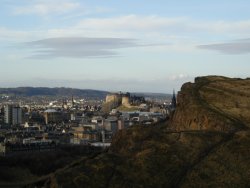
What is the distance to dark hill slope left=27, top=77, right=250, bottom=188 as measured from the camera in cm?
5159

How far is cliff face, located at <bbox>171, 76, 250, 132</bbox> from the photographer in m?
64.7

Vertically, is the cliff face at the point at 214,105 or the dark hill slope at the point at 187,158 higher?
the cliff face at the point at 214,105

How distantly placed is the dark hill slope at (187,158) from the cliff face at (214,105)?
0.09 m

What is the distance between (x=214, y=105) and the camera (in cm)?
6956

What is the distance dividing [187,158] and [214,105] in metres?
15.2

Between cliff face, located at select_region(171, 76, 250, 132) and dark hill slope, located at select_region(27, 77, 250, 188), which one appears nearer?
dark hill slope, located at select_region(27, 77, 250, 188)

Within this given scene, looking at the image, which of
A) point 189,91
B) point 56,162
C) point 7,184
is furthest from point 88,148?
point 189,91

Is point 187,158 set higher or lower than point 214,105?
lower

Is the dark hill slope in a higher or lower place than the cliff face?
lower

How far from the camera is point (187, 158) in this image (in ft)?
182

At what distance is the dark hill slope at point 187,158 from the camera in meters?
51.6

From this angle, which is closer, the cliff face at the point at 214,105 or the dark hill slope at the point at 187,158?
the dark hill slope at the point at 187,158

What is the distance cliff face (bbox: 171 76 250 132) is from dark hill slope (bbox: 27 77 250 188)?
94 millimetres

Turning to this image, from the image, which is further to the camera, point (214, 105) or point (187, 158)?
point (214, 105)
